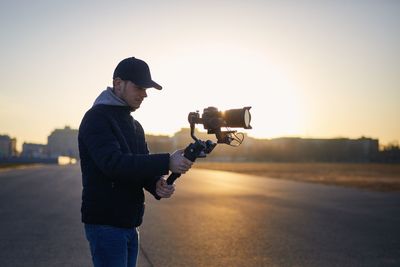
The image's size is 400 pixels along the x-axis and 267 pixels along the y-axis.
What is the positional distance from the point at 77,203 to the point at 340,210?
797 centimetres

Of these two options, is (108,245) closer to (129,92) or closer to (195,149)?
(195,149)

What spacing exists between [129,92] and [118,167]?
51cm

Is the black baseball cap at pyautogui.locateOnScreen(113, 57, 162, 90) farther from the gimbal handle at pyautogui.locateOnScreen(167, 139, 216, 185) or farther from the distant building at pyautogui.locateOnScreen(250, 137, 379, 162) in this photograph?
the distant building at pyautogui.locateOnScreen(250, 137, 379, 162)

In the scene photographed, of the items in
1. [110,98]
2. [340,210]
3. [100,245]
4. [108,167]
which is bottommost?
[340,210]

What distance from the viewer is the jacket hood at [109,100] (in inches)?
115

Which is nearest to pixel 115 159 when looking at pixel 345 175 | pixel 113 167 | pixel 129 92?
pixel 113 167

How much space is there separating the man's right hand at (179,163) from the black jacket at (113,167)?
0.03 metres

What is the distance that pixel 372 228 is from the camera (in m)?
10.7

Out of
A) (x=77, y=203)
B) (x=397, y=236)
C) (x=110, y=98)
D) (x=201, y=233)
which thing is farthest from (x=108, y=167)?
(x=77, y=203)

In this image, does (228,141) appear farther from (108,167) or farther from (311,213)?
(311,213)

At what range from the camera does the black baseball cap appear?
2.92 meters

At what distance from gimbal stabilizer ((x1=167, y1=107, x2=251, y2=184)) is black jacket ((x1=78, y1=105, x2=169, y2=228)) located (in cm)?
17

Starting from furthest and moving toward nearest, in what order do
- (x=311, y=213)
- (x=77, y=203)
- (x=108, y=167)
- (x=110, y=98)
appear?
(x=77, y=203), (x=311, y=213), (x=110, y=98), (x=108, y=167)

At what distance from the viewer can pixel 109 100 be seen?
2.93m
